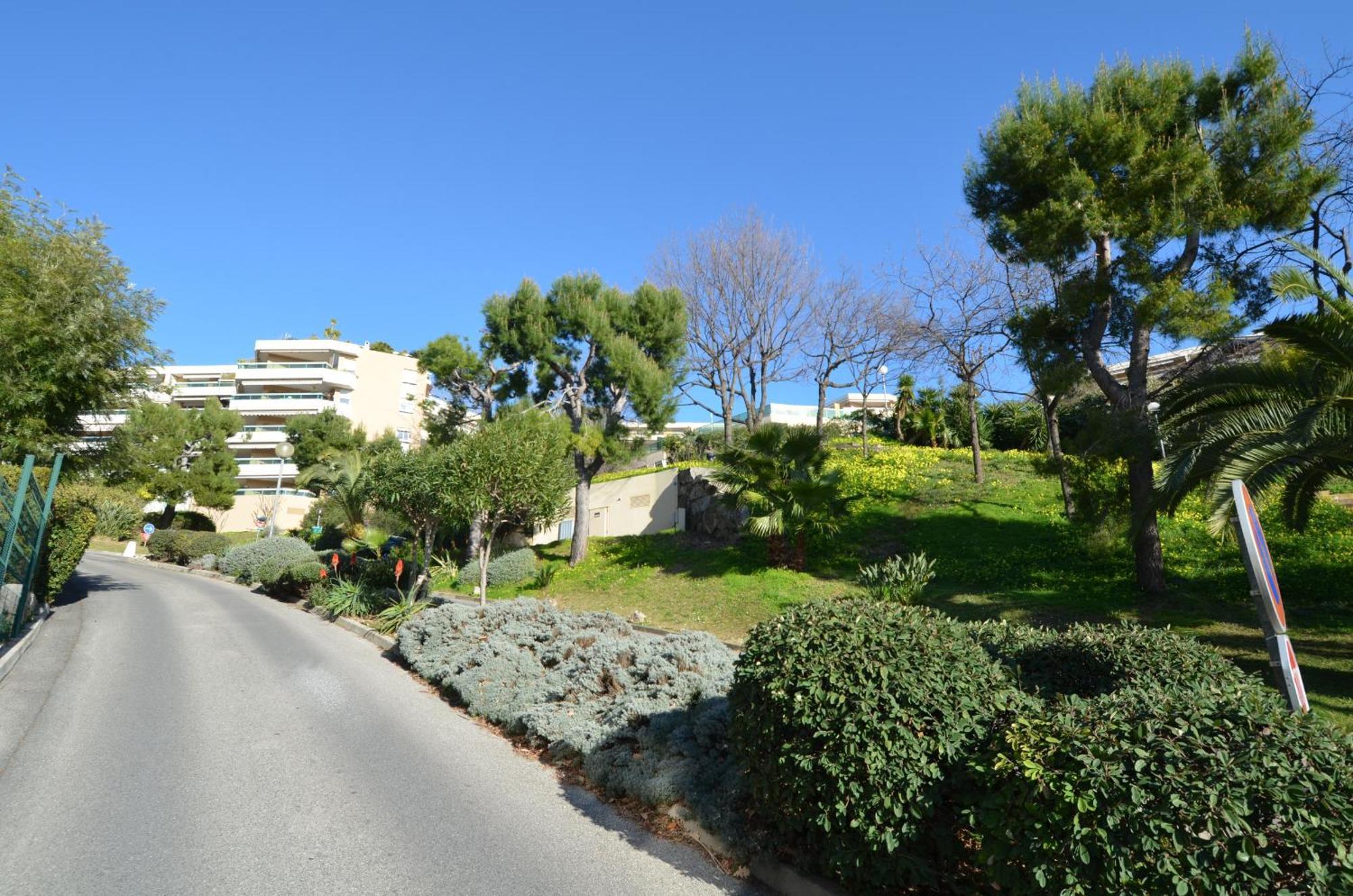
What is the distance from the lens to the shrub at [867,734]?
3877 millimetres

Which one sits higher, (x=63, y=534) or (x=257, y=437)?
(x=257, y=437)

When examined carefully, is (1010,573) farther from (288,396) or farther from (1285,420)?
(288,396)

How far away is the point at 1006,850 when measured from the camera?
3.34 meters

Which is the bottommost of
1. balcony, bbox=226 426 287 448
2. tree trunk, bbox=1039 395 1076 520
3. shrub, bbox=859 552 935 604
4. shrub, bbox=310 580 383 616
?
shrub, bbox=310 580 383 616

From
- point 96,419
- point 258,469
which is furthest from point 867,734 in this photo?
point 258,469

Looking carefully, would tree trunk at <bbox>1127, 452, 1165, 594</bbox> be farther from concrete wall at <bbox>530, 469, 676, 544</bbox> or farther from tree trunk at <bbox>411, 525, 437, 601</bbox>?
concrete wall at <bbox>530, 469, 676, 544</bbox>

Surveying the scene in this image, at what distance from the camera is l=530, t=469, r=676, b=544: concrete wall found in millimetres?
26062

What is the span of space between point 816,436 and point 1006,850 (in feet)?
49.0

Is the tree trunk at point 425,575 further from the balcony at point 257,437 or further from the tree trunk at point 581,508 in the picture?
the balcony at point 257,437

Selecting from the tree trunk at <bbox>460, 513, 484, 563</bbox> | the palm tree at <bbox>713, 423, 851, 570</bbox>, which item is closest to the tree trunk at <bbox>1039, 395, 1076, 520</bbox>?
the palm tree at <bbox>713, 423, 851, 570</bbox>

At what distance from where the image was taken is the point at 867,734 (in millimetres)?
4000

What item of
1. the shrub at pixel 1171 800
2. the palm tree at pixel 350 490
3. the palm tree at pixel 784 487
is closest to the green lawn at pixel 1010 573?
the palm tree at pixel 784 487

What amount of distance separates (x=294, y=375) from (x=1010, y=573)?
56.2 meters

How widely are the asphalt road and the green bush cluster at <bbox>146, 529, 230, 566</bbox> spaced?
25.1 meters
